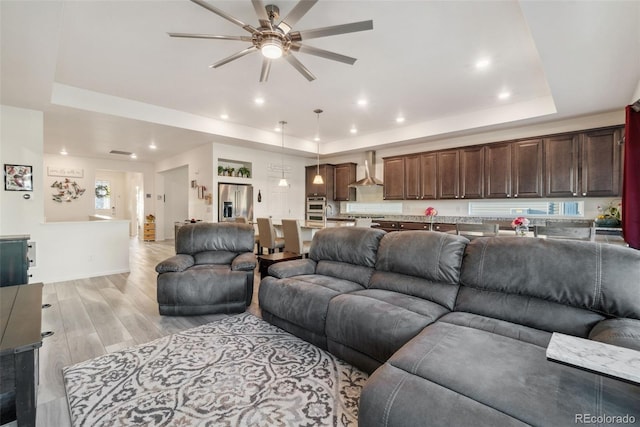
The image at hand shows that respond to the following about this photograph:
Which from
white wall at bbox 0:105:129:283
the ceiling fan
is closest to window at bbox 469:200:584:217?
the ceiling fan

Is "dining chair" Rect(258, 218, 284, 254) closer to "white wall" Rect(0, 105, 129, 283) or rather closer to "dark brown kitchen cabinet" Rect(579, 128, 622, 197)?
"white wall" Rect(0, 105, 129, 283)

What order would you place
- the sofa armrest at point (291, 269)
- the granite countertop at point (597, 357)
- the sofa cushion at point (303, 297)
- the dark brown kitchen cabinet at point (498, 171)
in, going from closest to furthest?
the granite countertop at point (597, 357) < the sofa cushion at point (303, 297) < the sofa armrest at point (291, 269) < the dark brown kitchen cabinet at point (498, 171)

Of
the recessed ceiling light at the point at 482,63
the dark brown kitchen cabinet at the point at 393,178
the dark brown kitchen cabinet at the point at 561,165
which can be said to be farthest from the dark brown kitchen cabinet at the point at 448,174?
the recessed ceiling light at the point at 482,63

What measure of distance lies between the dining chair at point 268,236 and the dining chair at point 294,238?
30 cm

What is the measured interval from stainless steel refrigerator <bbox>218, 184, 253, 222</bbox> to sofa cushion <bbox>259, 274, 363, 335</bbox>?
4.15 meters

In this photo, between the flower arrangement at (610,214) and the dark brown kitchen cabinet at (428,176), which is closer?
the flower arrangement at (610,214)

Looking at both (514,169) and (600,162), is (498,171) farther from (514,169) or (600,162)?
(600,162)

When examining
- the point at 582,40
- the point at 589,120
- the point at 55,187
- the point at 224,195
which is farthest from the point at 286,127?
the point at 55,187

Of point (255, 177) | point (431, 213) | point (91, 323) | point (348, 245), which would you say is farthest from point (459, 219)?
point (91, 323)

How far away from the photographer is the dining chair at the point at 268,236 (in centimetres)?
529

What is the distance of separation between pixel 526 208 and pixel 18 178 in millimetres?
8354

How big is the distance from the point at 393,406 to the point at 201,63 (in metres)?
3.87

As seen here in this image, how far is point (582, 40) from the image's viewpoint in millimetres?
2420

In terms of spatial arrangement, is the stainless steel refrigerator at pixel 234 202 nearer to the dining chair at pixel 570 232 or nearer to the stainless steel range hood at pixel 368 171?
the stainless steel range hood at pixel 368 171
